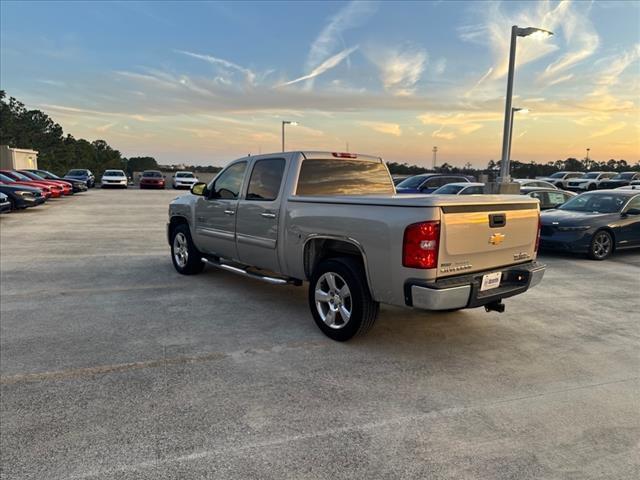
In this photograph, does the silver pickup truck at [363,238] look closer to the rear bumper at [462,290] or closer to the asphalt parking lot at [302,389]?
the rear bumper at [462,290]

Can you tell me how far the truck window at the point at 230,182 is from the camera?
21.0ft

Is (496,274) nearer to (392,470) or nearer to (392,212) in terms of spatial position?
(392,212)

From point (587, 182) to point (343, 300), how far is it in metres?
37.9

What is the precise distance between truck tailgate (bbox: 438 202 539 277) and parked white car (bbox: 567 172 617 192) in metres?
36.3

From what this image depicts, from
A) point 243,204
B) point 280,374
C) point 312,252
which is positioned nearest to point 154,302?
point 243,204

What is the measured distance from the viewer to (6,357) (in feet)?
13.9

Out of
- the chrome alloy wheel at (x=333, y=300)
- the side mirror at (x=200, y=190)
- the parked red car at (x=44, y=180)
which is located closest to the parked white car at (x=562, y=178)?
the parked red car at (x=44, y=180)

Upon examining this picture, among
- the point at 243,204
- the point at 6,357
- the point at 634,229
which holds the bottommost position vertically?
the point at 6,357

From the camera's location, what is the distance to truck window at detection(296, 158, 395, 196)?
5.51 meters

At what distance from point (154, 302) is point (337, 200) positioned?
298 cm

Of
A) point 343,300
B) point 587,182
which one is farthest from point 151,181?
point 343,300

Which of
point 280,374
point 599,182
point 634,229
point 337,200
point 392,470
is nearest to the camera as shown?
point 392,470

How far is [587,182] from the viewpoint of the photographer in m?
36.2

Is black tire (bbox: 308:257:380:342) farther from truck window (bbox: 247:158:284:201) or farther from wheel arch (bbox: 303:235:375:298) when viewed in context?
truck window (bbox: 247:158:284:201)
